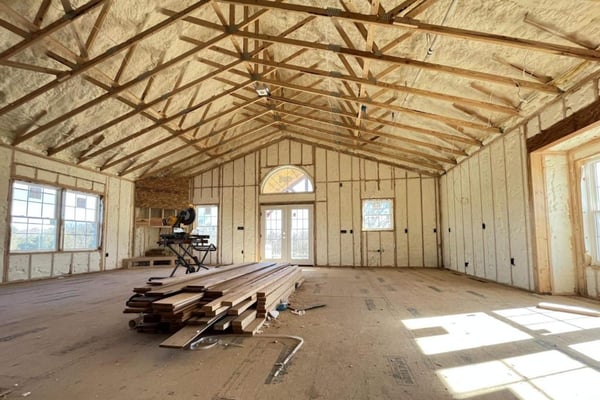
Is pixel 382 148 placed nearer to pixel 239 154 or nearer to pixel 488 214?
pixel 488 214

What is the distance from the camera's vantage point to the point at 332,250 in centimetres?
995

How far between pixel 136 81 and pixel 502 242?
7734mm

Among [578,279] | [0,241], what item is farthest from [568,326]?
[0,241]

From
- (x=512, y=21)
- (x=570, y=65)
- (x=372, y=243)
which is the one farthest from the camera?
(x=372, y=243)

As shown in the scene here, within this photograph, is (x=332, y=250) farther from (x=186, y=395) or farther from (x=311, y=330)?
(x=186, y=395)

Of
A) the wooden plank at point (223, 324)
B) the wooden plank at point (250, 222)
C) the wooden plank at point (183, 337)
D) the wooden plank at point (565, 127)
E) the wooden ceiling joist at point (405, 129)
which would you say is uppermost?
the wooden ceiling joist at point (405, 129)

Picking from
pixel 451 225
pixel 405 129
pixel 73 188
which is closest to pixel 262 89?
pixel 405 129

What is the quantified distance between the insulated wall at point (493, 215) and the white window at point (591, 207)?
735 mm

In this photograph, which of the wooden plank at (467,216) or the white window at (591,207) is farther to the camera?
the wooden plank at (467,216)

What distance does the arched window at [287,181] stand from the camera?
10461 millimetres

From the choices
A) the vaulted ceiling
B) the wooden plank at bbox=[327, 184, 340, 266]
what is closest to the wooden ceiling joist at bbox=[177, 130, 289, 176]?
the vaulted ceiling

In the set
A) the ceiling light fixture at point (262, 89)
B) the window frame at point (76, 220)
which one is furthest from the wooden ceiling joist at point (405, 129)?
the window frame at point (76, 220)

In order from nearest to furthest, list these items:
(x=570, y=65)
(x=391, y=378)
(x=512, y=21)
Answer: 1. (x=391, y=378)
2. (x=512, y=21)
3. (x=570, y=65)

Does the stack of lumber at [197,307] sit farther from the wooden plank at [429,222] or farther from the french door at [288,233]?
the wooden plank at [429,222]
